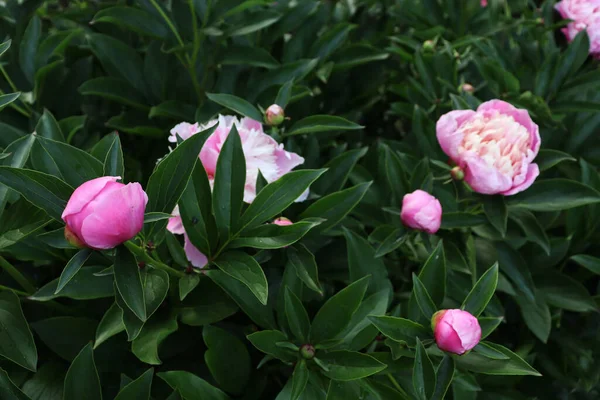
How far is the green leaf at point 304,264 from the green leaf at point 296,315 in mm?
25

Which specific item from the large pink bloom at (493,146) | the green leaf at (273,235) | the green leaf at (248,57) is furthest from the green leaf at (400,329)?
the green leaf at (248,57)

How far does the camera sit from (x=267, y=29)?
3.42 feet

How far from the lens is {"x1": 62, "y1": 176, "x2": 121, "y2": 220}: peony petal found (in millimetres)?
476

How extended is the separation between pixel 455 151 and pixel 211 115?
0.37 metres

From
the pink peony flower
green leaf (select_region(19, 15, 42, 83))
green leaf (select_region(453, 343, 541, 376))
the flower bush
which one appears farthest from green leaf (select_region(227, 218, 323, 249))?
the pink peony flower

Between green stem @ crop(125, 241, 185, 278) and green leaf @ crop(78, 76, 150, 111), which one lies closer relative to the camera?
green stem @ crop(125, 241, 185, 278)

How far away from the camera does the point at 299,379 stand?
0.60 metres

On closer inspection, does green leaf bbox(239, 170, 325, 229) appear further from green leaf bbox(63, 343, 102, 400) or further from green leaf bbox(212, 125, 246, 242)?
green leaf bbox(63, 343, 102, 400)

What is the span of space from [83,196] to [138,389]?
0.75 ft

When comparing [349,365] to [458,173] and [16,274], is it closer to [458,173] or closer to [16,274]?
[458,173]

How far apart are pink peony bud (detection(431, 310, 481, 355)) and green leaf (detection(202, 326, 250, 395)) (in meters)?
0.25

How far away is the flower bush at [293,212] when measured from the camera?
1.91 feet

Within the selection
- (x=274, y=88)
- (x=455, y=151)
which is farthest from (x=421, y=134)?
(x=274, y=88)

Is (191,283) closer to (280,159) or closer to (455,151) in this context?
(280,159)
